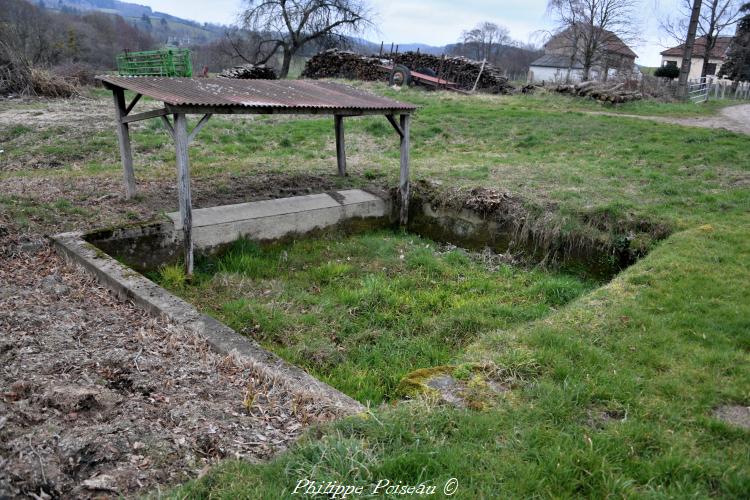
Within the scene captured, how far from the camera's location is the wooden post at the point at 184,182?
19.9 feet

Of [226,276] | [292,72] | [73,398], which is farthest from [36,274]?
[292,72]

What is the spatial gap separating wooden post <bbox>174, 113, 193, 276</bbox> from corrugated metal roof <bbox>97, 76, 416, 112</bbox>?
0.34 metres

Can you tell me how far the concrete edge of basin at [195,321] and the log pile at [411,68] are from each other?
20.0 meters

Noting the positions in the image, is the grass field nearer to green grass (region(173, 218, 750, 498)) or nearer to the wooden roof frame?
green grass (region(173, 218, 750, 498))

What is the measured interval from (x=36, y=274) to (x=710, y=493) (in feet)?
19.0

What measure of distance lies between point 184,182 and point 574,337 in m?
4.57

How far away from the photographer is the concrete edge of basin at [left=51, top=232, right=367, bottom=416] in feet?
11.4

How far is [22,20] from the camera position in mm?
36312

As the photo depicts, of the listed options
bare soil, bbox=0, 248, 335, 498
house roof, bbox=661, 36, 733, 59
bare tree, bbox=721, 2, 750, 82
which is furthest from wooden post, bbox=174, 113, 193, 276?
house roof, bbox=661, 36, 733, 59

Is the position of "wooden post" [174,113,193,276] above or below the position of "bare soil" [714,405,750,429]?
above

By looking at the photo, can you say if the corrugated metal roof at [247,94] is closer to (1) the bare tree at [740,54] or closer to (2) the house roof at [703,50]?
(1) the bare tree at [740,54]

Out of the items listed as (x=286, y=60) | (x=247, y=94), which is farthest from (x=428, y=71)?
(x=247, y=94)

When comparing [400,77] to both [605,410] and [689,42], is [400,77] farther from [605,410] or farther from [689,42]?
[605,410]

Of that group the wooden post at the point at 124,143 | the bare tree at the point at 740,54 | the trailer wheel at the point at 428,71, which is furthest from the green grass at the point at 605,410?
the bare tree at the point at 740,54
